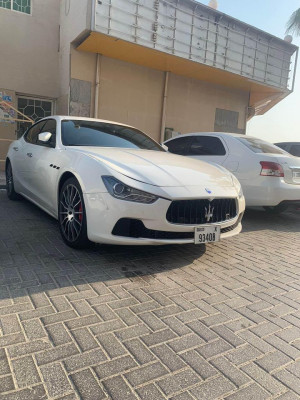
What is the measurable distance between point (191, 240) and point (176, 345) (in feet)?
4.18

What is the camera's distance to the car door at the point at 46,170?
3.92 metres

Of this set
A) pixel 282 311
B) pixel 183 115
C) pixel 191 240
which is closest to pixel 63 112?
pixel 183 115

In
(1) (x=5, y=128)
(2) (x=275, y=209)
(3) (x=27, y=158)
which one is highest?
(1) (x=5, y=128)

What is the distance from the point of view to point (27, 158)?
16.2 feet

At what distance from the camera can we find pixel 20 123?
10219mm

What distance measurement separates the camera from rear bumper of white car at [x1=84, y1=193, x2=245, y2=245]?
295 centimetres

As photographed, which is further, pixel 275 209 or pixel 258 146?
pixel 275 209

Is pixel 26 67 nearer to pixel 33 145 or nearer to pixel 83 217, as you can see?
pixel 33 145

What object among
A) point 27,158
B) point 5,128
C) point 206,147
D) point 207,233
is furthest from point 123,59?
point 207,233

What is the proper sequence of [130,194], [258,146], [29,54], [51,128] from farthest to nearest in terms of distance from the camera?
[29,54] < [258,146] < [51,128] < [130,194]

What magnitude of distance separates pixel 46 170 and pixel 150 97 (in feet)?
26.3

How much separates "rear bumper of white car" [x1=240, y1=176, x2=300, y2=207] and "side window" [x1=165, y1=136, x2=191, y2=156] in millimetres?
1770

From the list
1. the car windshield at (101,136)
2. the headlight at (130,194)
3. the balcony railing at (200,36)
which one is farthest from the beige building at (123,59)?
the headlight at (130,194)

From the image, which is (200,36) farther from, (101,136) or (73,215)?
(73,215)
